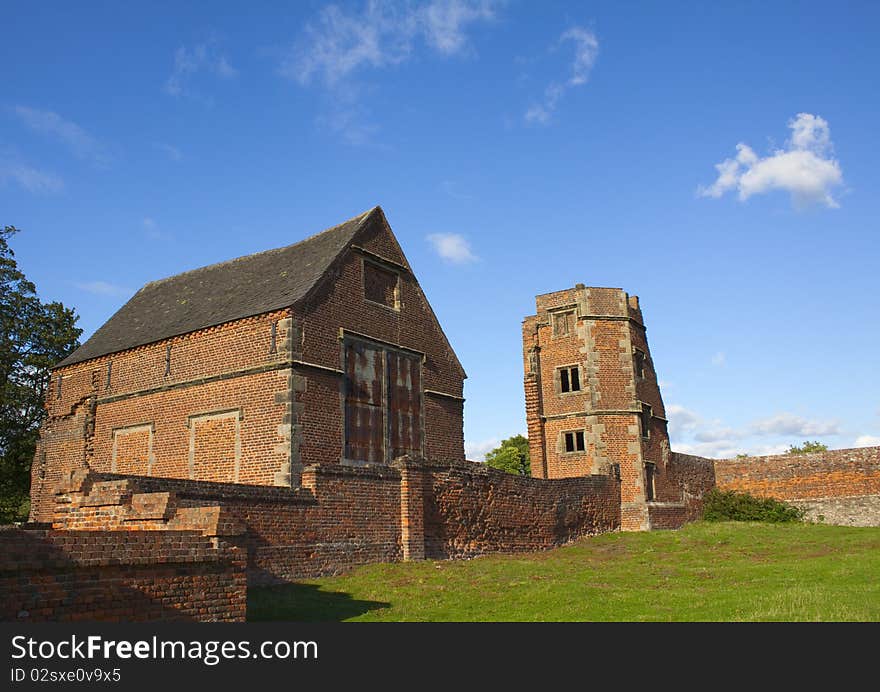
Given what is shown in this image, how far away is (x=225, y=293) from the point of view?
2641cm

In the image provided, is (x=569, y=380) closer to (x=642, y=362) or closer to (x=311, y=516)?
(x=642, y=362)

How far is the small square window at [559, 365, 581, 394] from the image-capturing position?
33.5m

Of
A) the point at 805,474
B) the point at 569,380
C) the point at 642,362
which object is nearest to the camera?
the point at 569,380

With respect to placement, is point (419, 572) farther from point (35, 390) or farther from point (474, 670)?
point (35, 390)

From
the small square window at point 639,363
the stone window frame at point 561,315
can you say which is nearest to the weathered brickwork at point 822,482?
the small square window at point 639,363

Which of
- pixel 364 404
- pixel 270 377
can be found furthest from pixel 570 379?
pixel 270 377

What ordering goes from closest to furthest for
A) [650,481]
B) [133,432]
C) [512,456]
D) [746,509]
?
1. [133,432]
2. [650,481]
3. [746,509]
4. [512,456]

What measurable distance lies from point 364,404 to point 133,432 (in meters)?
7.57

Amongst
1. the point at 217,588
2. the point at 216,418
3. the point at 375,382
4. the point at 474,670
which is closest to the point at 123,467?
the point at 216,418

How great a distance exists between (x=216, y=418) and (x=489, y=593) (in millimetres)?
11055

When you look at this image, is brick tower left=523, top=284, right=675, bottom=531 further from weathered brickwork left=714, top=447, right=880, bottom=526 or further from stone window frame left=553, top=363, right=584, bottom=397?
weathered brickwork left=714, top=447, right=880, bottom=526

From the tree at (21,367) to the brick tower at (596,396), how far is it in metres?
21.5

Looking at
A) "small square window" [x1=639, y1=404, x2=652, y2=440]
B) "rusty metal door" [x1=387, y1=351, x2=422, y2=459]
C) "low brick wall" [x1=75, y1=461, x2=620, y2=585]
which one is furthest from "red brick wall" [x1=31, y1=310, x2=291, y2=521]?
"small square window" [x1=639, y1=404, x2=652, y2=440]

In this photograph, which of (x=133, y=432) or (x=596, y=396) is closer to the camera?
(x=133, y=432)
